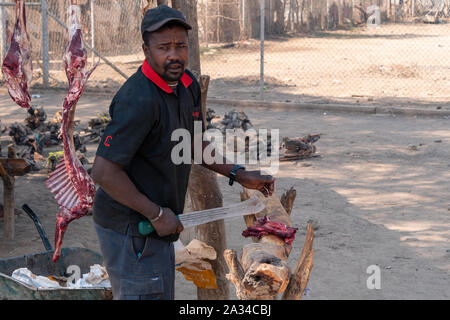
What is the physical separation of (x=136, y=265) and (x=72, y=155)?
0.96 meters

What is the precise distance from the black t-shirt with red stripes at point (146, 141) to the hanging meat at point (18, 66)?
1.18m

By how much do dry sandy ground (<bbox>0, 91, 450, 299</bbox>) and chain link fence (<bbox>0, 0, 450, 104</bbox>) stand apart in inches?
134

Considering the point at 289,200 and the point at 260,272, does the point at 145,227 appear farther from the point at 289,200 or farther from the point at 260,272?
the point at 289,200

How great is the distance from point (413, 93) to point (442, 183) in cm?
650

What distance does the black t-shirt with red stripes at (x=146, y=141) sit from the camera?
241cm

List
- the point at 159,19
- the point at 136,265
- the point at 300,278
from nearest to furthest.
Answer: the point at 159,19
the point at 136,265
the point at 300,278

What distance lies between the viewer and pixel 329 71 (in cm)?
1633

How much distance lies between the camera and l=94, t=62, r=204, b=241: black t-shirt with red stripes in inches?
→ 95.0

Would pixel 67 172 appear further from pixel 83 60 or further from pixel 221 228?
pixel 221 228

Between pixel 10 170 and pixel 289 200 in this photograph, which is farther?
pixel 10 170

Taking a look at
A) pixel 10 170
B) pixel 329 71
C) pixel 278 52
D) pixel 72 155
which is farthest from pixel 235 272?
pixel 278 52
